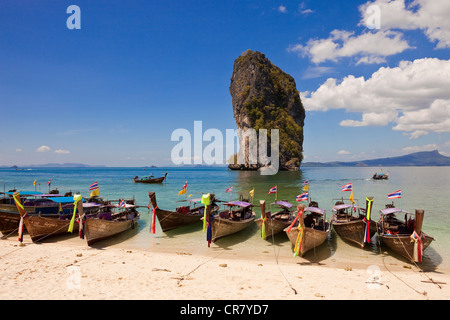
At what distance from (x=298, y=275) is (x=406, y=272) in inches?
201

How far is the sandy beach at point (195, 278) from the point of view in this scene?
8.55 metres

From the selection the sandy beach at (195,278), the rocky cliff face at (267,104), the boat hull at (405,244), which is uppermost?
the rocky cliff face at (267,104)

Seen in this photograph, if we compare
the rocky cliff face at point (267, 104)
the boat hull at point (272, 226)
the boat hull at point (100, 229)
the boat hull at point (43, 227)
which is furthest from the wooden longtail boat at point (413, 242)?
the rocky cliff face at point (267, 104)

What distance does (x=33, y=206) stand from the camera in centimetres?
2077

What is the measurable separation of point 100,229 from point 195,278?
8.37 metres

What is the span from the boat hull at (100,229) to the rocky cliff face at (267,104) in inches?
3567

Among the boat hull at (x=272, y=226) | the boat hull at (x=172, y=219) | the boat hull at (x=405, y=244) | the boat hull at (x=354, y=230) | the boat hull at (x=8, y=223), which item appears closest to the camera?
the boat hull at (x=405, y=244)

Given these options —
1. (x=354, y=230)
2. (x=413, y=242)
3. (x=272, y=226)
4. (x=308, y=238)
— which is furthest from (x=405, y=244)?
(x=272, y=226)

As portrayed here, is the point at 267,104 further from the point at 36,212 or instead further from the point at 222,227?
the point at 222,227

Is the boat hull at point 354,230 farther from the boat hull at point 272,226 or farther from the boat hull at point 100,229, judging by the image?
the boat hull at point 100,229

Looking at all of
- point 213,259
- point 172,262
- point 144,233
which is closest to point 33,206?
point 144,233

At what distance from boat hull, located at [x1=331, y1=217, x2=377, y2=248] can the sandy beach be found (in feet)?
6.94

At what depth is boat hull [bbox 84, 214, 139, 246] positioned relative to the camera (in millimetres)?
14734

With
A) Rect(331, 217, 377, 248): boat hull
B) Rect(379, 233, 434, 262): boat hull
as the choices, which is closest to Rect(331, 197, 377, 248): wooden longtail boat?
Result: Rect(331, 217, 377, 248): boat hull
